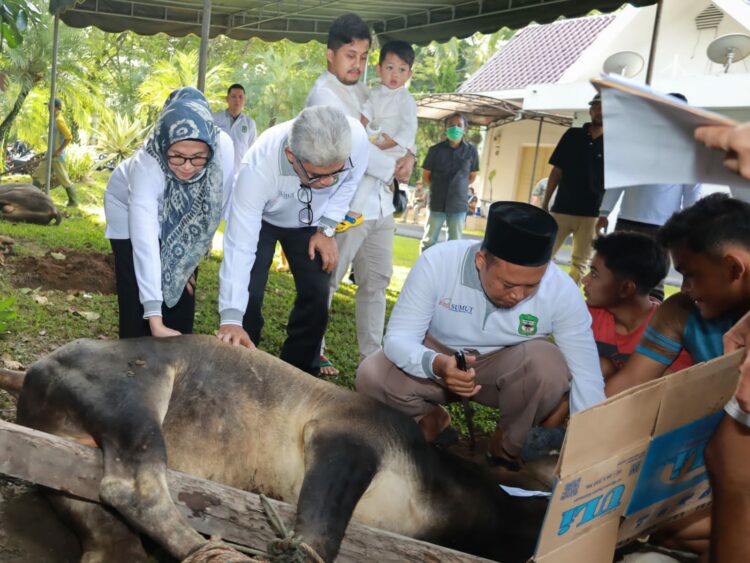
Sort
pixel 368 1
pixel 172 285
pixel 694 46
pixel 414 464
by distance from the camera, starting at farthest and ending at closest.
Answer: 1. pixel 694 46
2. pixel 368 1
3. pixel 172 285
4. pixel 414 464

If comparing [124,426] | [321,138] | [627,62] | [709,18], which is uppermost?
[709,18]

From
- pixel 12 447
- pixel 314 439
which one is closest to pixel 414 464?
pixel 314 439

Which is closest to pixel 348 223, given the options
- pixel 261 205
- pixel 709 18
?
pixel 261 205

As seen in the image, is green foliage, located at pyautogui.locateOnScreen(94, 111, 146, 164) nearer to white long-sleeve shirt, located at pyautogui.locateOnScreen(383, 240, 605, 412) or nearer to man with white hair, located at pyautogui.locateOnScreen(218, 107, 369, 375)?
man with white hair, located at pyautogui.locateOnScreen(218, 107, 369, 375)

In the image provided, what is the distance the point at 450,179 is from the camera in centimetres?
1030

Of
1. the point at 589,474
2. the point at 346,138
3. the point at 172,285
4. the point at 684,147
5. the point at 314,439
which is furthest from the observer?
the point at 172,285

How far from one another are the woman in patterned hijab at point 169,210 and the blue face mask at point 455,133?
6.69m

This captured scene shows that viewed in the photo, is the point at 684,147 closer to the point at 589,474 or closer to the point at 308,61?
the point at 589,474

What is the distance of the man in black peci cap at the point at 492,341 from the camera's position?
339cm

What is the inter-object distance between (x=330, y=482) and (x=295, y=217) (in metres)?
1.93

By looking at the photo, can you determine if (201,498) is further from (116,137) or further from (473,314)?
(116,137)

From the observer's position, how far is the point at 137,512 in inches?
85.8

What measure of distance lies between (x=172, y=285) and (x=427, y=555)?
2.01 m

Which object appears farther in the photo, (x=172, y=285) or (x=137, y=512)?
(x=172, y=285)
